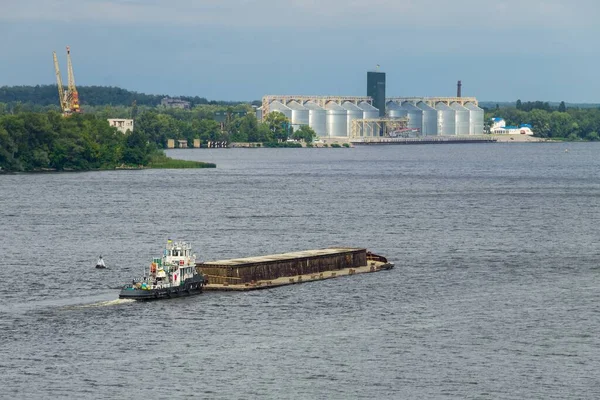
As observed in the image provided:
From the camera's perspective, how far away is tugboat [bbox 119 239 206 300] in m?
75.0

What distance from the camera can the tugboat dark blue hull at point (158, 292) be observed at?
7475cm

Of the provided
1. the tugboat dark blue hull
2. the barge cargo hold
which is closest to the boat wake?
the tugboat dark blue hull

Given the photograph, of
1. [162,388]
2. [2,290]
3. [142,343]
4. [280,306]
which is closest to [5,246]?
[2,290]

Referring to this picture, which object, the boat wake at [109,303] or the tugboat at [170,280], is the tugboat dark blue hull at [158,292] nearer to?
the tugboat at [170,280]

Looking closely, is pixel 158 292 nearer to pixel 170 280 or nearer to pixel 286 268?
pixel 170 280

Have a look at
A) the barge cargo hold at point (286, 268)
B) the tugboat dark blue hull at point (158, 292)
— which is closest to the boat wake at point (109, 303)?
the tugboat dark blue hull at point (158, 292)

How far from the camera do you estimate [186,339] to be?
2534 inches

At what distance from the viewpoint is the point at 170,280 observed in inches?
3007

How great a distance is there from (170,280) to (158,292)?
154 centimetres

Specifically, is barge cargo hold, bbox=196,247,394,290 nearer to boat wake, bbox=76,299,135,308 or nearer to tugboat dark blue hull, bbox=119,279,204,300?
tugboat dark blue hull, bbox=119,279,204,300

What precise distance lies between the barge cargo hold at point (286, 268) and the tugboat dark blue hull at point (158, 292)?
2572 mm

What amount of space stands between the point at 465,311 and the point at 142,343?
19.4m

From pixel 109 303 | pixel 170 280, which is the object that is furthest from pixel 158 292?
pixel 109 303

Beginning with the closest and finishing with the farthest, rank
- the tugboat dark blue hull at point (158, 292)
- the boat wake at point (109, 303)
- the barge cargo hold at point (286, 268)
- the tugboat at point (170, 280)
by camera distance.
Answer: the boat wake at point (109, 303), the tugboat dark blue hull at point (158, 292), the tugboat at point (170, 280), the barge cargo hold at point (286, 268)
